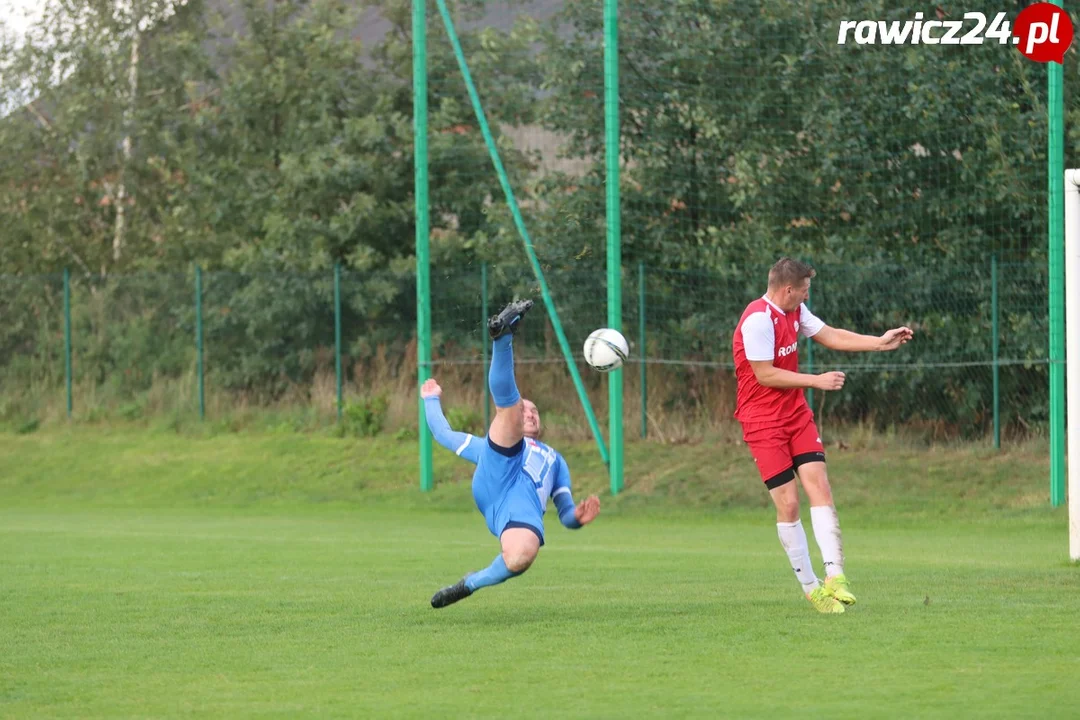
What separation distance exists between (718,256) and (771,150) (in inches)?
63.0

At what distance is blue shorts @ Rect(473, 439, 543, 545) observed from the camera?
9.15 meters

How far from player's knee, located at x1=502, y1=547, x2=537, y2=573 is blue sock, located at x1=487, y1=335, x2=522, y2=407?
0.83 m

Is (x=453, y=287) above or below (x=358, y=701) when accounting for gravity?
above

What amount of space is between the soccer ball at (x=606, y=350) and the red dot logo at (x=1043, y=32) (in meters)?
10.1

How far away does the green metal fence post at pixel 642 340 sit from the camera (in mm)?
22281

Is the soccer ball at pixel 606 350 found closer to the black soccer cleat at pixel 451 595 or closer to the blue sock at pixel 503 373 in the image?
the blue sock at pixel 503 373

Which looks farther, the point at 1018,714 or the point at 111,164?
the point at 111,164

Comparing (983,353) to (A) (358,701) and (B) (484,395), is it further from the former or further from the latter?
(A) (358,701)

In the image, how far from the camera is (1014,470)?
65.2ft

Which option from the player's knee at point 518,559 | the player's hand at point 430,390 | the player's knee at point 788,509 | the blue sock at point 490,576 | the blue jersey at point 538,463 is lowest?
the blue sock at point 490,576

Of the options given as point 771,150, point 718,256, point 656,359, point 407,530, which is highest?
point 771,150

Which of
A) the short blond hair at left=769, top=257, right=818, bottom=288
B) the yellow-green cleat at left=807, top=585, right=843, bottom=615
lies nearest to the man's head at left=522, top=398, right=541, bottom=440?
the short blond hair at left=769, top=257, right=818, bottom=288

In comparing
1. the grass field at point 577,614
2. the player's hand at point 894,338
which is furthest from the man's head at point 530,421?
the player's hand at point 894,338

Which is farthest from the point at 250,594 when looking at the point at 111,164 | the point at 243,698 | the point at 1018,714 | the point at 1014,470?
the point at 111,164
